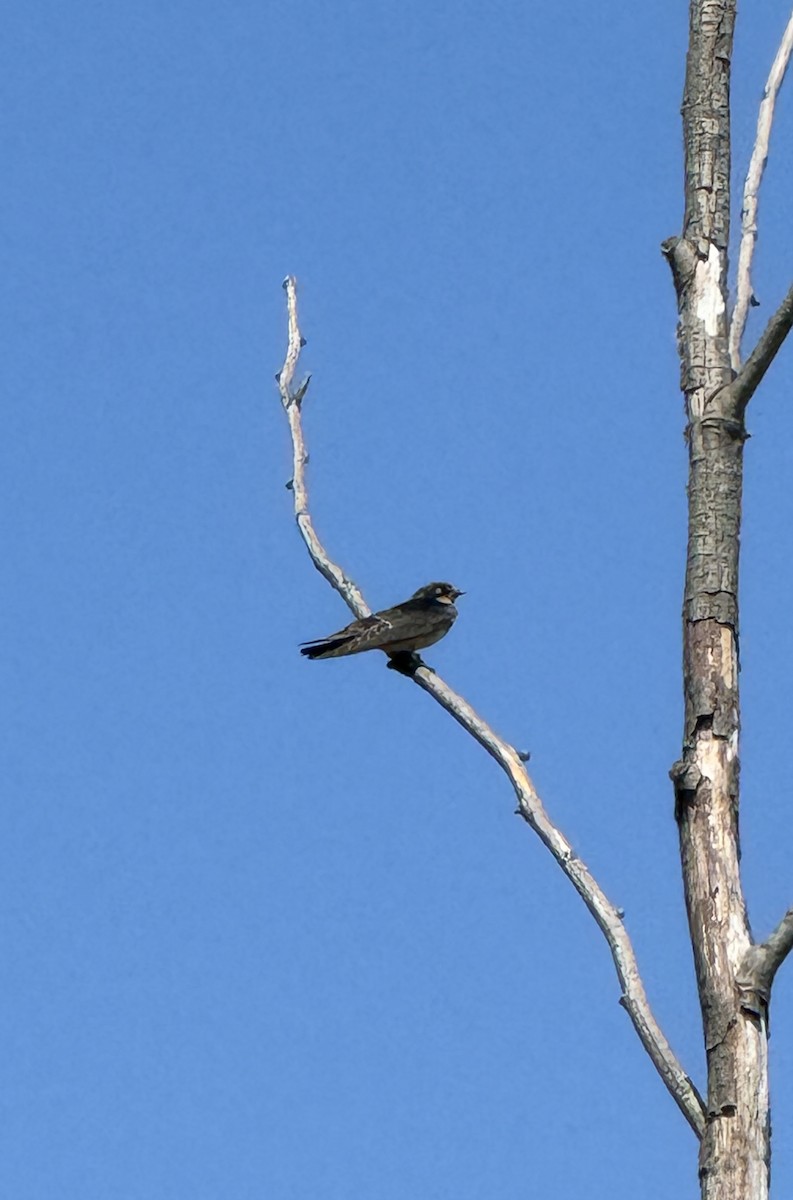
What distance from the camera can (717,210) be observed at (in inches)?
305

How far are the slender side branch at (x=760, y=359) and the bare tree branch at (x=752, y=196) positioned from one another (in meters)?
0.24

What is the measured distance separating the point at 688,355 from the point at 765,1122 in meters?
2.95

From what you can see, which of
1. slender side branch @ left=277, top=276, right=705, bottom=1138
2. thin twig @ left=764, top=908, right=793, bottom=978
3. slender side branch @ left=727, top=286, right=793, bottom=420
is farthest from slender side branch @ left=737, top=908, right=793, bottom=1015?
slender side branch @ left=727, top=286, right=793, bottom=420

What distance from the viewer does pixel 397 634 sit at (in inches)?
523

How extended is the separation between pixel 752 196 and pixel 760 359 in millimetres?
1015

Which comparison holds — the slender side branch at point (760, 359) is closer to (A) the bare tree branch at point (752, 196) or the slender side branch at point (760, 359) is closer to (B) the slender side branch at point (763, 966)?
(A) the bare tree branch at point (752, 196)

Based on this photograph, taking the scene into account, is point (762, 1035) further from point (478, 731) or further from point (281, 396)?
point (281, 396)

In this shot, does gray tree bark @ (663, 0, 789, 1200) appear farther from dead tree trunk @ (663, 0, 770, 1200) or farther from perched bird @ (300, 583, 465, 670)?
perched bird @ (300, 583, 465, 670)

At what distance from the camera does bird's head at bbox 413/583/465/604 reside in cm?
1537

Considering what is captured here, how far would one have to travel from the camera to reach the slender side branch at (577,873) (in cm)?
641

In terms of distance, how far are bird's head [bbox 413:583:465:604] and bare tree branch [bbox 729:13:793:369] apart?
24.8 feet

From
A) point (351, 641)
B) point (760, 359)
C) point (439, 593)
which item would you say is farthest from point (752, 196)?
point (439, 593)

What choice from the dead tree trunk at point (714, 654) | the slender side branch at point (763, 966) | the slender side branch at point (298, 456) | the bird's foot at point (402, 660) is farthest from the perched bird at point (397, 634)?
the slender side branch at point (763, 966)

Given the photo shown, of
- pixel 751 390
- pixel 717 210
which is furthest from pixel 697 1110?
pixel 717 210
